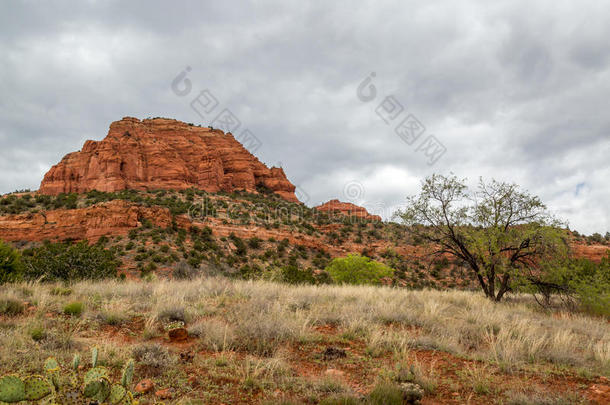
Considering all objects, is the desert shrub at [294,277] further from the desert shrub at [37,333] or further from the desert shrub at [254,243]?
the desert shrub at [254,243]

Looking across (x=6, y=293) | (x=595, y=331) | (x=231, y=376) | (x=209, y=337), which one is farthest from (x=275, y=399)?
(x=595, y=331)

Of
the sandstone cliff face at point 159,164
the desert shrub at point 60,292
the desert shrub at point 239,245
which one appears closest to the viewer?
the desert shrub at point 60,292

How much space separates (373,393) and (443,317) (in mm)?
5222

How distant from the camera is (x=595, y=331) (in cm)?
804

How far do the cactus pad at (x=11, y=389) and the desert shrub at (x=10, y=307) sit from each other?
5.71 metres

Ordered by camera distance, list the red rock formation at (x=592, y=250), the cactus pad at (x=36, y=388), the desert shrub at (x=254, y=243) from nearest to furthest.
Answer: the cactus pad at (x=36, y=388)
the desert shrub at (x=254, y=243)
the red rock formation at (x=592, y=250)

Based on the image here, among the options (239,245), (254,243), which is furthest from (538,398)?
(254,243)

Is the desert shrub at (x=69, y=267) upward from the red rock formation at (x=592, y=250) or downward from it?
downward

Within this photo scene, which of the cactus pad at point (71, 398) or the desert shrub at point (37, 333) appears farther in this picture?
the desert shrub at point (37, 333)

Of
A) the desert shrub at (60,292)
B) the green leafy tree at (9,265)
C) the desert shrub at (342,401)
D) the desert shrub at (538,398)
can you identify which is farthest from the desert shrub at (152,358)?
the green leafy tree at (9,265)

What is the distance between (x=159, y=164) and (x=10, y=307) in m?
53.6

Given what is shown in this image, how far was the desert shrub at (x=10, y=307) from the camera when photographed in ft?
21.4

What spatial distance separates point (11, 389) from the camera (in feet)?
7.80

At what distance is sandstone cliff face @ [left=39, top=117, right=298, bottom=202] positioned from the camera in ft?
173
